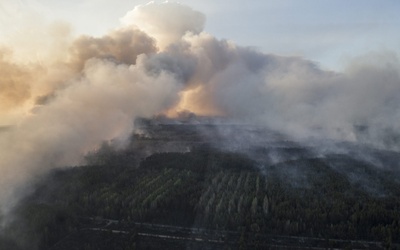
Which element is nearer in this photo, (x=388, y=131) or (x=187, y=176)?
(x=187, y=176)

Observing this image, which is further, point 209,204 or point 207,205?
point 209,204

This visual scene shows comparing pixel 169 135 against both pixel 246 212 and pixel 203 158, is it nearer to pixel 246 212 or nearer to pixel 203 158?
pixel 203 158

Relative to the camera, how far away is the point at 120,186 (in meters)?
62.5

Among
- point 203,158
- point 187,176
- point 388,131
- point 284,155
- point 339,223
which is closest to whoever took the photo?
point 339,223

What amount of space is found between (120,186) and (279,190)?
22765 millimetres

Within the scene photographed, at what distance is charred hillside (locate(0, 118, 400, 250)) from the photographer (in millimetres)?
46500

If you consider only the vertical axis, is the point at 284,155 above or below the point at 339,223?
above

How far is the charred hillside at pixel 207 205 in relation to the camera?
1831 inches

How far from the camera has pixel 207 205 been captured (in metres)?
54.4

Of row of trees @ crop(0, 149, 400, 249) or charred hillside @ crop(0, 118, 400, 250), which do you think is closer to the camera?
charred hillside @ crop(0, 118, 400, 250)

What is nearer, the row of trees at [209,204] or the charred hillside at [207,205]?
the charred hillside at [207,205]

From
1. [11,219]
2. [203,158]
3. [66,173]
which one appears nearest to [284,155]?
[203,158]

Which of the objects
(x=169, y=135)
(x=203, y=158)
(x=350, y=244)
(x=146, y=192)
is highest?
(x=169, y=135)

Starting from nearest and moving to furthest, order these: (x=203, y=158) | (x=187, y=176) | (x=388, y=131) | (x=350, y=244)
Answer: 1. (x=350, y=244)
2. (x=187, y=176)
3. (x=203, y=158)
4. (x=388, y=131)
